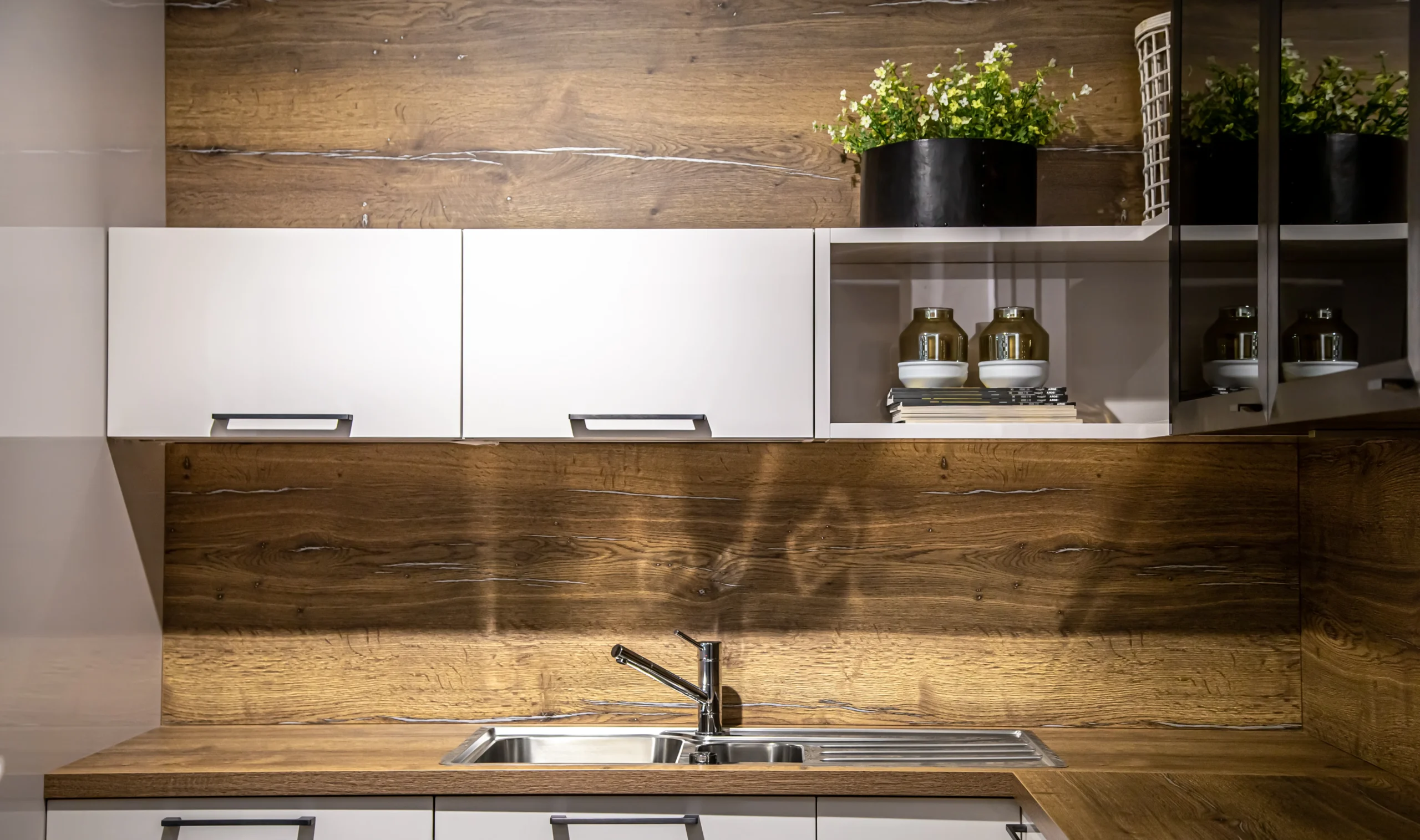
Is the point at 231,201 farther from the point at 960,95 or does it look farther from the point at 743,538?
the point at 960,95

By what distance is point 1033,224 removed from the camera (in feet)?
6.88

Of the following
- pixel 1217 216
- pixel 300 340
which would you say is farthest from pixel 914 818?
pixel 300 340

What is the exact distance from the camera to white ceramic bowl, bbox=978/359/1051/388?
211cm

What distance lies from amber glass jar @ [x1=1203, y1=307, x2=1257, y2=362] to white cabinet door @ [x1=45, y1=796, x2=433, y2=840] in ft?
5.01

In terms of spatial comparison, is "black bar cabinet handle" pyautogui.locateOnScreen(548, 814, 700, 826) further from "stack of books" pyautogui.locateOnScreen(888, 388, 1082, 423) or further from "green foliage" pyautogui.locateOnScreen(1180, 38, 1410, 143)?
"green foliage" pyautogui.locateOnScreen(1180, 38, 1410, 143)

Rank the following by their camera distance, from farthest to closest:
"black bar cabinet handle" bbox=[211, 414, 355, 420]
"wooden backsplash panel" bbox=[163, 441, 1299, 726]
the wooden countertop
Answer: "wooden backsplash panel" bbox=[163, 441, 1299, 726]
"black bar cabinet handle" bbox=[211, 414, 355, 420]
the wooden countertop

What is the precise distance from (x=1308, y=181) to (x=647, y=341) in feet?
3.68

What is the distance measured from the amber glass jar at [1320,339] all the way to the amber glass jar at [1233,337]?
0.40 feet

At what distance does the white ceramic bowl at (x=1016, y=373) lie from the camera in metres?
2.11

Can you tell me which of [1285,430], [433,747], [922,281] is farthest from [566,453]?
[1285,430]

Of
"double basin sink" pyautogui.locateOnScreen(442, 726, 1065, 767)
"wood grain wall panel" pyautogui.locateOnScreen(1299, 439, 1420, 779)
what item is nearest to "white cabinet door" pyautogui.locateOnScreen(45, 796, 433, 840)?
"double basin sink" pyautogui.locateOnScreen(442, 726, 1065, 767)

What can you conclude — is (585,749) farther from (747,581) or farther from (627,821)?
(747,581)

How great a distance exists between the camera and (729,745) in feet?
7.29

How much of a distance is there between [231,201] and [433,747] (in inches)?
50.1
